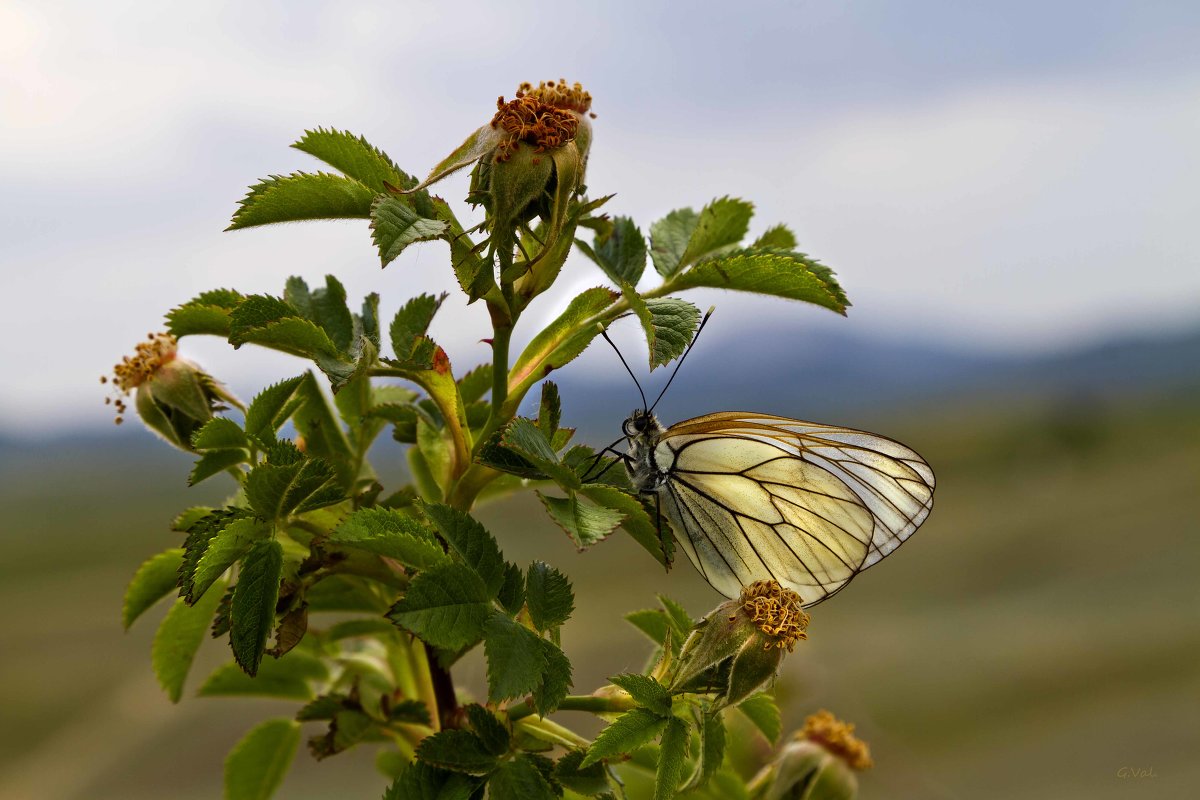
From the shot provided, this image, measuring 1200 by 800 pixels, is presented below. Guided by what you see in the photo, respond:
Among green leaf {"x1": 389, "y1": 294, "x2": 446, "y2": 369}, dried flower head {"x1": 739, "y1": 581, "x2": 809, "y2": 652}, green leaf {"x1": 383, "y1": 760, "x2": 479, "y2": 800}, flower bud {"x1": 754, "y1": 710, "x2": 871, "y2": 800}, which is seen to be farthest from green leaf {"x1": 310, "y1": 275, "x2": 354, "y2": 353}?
flower bud {"x1": 754, "y1": 710, "x2": 871, "y2": 800}

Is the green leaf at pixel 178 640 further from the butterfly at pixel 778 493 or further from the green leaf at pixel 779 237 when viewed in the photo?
the green leaf at pixel 779 237

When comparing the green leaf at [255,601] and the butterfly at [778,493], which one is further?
the butterfly at [778,493]

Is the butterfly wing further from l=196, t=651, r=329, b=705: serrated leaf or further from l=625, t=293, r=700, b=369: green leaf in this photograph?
l=196, t=651, r=329, b=705: serrated leaf

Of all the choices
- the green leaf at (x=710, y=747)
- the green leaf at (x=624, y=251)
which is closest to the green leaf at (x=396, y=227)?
the green leaf at (x=624, y=251)

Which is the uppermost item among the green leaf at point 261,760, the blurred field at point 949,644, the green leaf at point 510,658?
the green leaf at point 510,658

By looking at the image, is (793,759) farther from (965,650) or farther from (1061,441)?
(1061,441)

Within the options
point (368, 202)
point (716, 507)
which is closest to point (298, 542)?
point (368, 202)

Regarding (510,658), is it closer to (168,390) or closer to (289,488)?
(289,488)
